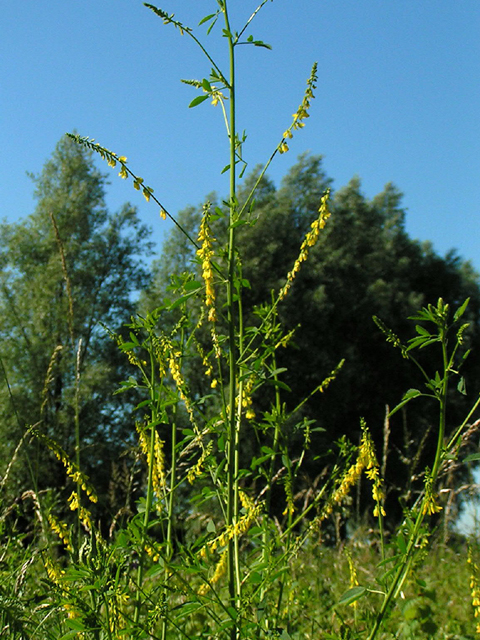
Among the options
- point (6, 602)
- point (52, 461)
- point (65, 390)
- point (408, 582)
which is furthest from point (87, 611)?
point (65, 390)

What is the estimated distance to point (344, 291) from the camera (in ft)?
78.0

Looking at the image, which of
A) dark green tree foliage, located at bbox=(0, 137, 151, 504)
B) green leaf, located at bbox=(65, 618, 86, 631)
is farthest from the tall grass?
dark green tree foliage, located at bbox=(0, 137, 151, 504)

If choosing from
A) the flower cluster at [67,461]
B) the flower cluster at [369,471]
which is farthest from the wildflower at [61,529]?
the flower cluster at [369,471]

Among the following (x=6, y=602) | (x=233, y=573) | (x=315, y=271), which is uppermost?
(x=315, y=271)

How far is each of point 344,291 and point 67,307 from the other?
10188mm

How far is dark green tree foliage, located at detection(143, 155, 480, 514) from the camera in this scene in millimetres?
22219

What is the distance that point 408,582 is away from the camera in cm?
180

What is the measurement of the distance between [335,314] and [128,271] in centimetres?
794

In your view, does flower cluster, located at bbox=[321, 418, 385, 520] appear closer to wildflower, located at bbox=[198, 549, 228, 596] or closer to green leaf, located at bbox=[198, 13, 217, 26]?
wildflower, located at bbox=[198, 549, 228, 596]

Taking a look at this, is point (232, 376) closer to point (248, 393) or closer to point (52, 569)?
point (248, 393)

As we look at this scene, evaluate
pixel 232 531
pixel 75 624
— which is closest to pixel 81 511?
pixel 75 624

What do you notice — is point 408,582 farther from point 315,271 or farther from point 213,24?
point 315,271

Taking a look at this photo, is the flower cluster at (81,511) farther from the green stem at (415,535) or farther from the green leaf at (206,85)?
the green leaf at (206,85)

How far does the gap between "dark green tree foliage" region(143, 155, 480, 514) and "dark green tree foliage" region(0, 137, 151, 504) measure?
217cm
